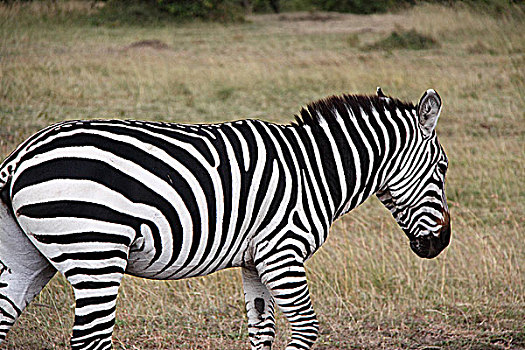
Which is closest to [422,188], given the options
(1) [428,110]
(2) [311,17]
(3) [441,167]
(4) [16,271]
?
(3) [441,167]

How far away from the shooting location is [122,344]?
3.96 meters

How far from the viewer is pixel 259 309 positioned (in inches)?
136

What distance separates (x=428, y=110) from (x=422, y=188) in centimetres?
45

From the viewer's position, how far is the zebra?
2604 mm

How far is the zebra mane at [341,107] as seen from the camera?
133 inches

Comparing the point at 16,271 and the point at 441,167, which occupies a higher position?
the point at 441,167

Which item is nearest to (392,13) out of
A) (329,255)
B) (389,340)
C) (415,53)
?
(415,53)

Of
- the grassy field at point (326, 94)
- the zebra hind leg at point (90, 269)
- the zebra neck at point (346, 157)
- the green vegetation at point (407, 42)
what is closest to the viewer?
the zebra hind leg at point (90, 269)

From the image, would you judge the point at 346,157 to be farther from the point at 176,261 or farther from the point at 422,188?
the point at 176,261

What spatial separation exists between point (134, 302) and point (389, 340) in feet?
6.42

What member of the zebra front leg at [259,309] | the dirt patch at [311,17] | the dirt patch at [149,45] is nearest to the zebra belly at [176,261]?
the zebra front leg at [259,309]

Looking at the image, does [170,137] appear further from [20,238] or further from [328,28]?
A: [328,28]

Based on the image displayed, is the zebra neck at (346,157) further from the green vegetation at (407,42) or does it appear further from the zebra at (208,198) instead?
the green vegetation at (407,42)

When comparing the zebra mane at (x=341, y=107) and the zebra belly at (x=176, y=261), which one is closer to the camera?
the zebra belly at (x=176, y=261)
